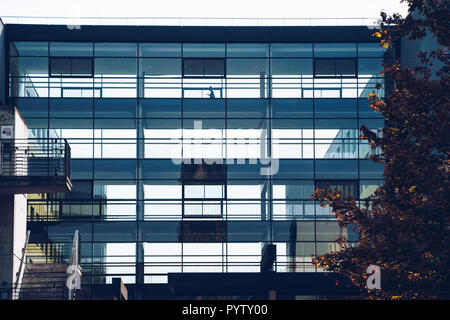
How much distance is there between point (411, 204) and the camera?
18.7 metres

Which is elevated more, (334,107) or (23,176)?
(334,107)

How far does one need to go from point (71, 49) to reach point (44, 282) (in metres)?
18.0

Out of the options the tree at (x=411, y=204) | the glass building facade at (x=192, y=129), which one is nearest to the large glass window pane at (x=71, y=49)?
the glass building facade at (x=192, y=129)

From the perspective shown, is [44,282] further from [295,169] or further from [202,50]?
[202,50]

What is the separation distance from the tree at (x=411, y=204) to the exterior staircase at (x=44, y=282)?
11.1 meters

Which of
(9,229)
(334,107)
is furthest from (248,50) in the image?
(9,229)

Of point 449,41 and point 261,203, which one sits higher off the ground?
point 449,41

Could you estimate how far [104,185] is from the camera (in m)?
41.5

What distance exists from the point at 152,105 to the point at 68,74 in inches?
190

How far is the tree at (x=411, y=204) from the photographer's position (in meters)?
18.6

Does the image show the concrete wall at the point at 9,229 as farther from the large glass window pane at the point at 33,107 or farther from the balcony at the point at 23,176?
the large glass window pane at the point at 33,107

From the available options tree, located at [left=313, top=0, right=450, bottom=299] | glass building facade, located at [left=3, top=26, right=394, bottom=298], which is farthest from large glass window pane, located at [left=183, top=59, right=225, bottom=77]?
tree, located at [left=313, top=0, right=450, bottom=299]
